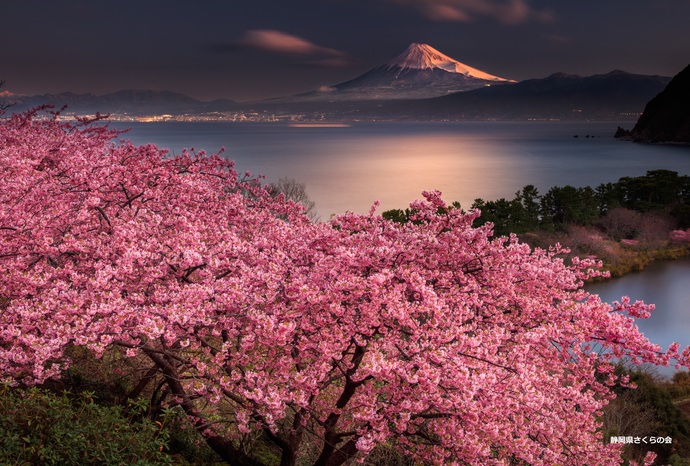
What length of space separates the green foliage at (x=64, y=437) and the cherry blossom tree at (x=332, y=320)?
1.28ft

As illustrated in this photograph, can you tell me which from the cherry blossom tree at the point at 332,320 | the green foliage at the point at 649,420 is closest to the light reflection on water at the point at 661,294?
the green foliage at the point at 649,420

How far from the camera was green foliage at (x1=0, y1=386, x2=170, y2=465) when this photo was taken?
5027 millimetres

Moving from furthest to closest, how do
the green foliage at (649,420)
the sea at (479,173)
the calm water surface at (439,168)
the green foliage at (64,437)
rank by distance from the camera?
the calm water surface at (439,168) → the sea at (479,173) → the green foliage at (649,420) → the green foliage at (64,437)

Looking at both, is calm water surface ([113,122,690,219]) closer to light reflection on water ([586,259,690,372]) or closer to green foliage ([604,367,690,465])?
light reflection on water ([586,259,690,372])

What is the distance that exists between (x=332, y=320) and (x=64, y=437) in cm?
300

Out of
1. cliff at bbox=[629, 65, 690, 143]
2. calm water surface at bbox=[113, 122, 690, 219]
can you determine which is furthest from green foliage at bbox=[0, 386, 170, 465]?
cliff at bbox=[629, 65, 690, 143]

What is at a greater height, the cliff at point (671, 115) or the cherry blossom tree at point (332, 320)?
the cliff at point (671, 115)

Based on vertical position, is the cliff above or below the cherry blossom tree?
above

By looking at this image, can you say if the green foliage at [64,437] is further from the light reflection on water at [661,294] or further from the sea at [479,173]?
the light reflection on water at [661,294]

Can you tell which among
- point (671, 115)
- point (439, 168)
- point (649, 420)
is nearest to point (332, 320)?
point (649, 420)

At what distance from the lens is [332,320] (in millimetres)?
5504

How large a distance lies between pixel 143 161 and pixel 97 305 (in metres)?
5.12

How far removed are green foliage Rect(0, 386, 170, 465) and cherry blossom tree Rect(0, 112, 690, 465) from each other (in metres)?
0.39

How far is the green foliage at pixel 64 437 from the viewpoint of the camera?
5.03 m
